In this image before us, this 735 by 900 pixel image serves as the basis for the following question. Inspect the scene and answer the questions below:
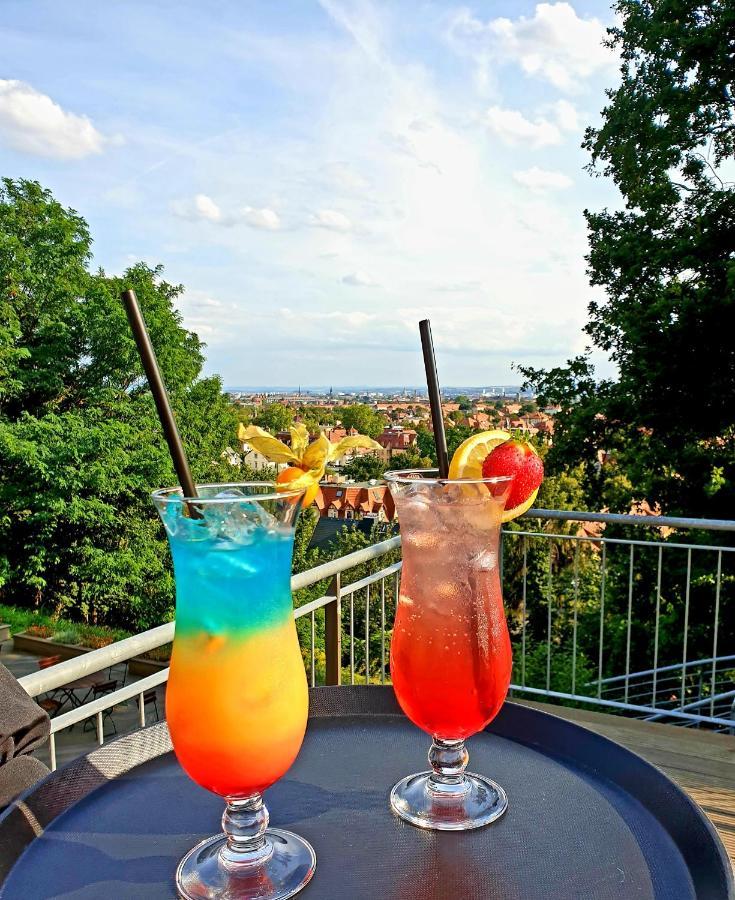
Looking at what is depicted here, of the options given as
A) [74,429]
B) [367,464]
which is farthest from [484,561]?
[367,464]

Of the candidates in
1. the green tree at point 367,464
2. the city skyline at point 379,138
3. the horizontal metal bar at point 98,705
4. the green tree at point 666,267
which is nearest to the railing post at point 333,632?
the horizontal metal bar at point 98,705

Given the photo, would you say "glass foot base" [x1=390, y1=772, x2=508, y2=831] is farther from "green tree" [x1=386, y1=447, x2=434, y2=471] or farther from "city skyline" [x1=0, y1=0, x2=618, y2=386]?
"city skyline" [x1=0, y1=0, x2=618, y2=386]

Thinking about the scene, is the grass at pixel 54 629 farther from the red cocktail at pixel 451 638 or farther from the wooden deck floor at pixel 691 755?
the red cocktail at pixel 451 638

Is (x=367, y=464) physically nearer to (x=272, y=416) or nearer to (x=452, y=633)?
(x=272, y=416)

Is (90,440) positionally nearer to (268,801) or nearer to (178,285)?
(178,285)

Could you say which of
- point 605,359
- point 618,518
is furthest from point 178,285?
point 618,518

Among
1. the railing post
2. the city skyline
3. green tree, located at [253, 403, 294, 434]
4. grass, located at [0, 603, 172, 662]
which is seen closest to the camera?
the railing post

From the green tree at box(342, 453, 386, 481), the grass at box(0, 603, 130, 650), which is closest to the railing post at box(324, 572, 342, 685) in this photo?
the grass at box(0, 603, 130, 650)
